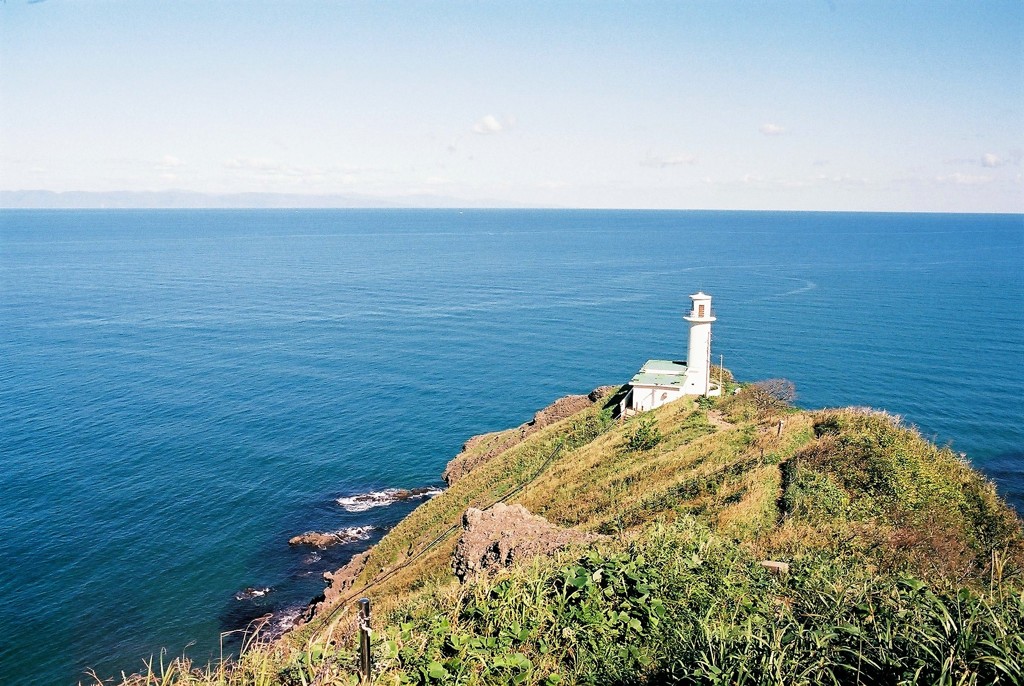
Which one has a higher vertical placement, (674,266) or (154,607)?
(674,266)

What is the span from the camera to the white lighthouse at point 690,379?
47.0 meters

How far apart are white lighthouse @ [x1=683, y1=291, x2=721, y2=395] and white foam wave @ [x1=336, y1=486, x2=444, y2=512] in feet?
68.7

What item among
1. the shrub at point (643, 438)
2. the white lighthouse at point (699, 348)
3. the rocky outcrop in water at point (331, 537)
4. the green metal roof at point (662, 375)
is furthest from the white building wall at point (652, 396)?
the rocky outcrop in water at point (331, 537)

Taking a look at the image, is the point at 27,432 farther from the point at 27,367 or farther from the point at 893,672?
the point at 893,672

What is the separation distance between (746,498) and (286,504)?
115ft

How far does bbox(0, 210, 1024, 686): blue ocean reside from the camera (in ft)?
132

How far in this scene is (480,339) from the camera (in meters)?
92.8

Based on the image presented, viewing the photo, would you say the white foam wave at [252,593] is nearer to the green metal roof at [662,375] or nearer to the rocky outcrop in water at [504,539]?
the rocky outcrop in water at [504,539]

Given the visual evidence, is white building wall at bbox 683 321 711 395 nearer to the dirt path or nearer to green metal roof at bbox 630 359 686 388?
green metal roof at bbox 630 359 686 388

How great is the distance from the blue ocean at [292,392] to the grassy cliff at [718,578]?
5.70 m

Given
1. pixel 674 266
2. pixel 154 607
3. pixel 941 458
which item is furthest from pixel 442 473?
pixel 674 266

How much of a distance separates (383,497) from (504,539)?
92.4ft

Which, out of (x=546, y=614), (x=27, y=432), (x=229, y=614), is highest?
(x=546, y=614)

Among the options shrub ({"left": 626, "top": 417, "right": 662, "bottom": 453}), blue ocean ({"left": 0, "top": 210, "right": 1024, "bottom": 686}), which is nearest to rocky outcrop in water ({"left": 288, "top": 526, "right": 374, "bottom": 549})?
blue ocean ({"left": 0, "top": 210, "right": 1024, "bottom": 686})
